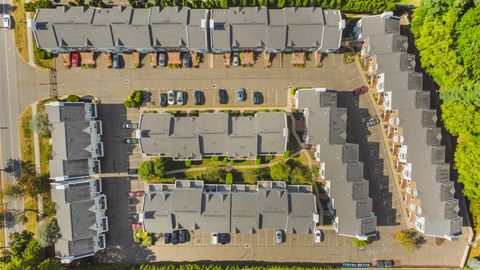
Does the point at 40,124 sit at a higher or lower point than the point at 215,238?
higher

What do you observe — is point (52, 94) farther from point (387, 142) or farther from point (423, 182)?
point (423, 182)

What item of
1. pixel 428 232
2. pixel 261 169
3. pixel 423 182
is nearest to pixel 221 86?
pixel 261 169

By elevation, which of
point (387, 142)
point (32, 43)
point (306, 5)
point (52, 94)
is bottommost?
point (387, 142)

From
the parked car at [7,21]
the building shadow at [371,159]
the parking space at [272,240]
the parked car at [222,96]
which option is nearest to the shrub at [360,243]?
the parking space at [272,240]

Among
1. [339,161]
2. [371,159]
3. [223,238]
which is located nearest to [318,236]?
[339,161]

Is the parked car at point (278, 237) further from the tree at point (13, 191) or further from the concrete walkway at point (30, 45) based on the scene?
the concrete walkway at point (30, 45)

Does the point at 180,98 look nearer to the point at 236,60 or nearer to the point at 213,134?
the point at 213,134

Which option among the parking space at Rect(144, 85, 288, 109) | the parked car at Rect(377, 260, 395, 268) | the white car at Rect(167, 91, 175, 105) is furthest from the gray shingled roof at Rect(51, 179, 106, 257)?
the parked car at Rect(377, 260, 395, 268)
